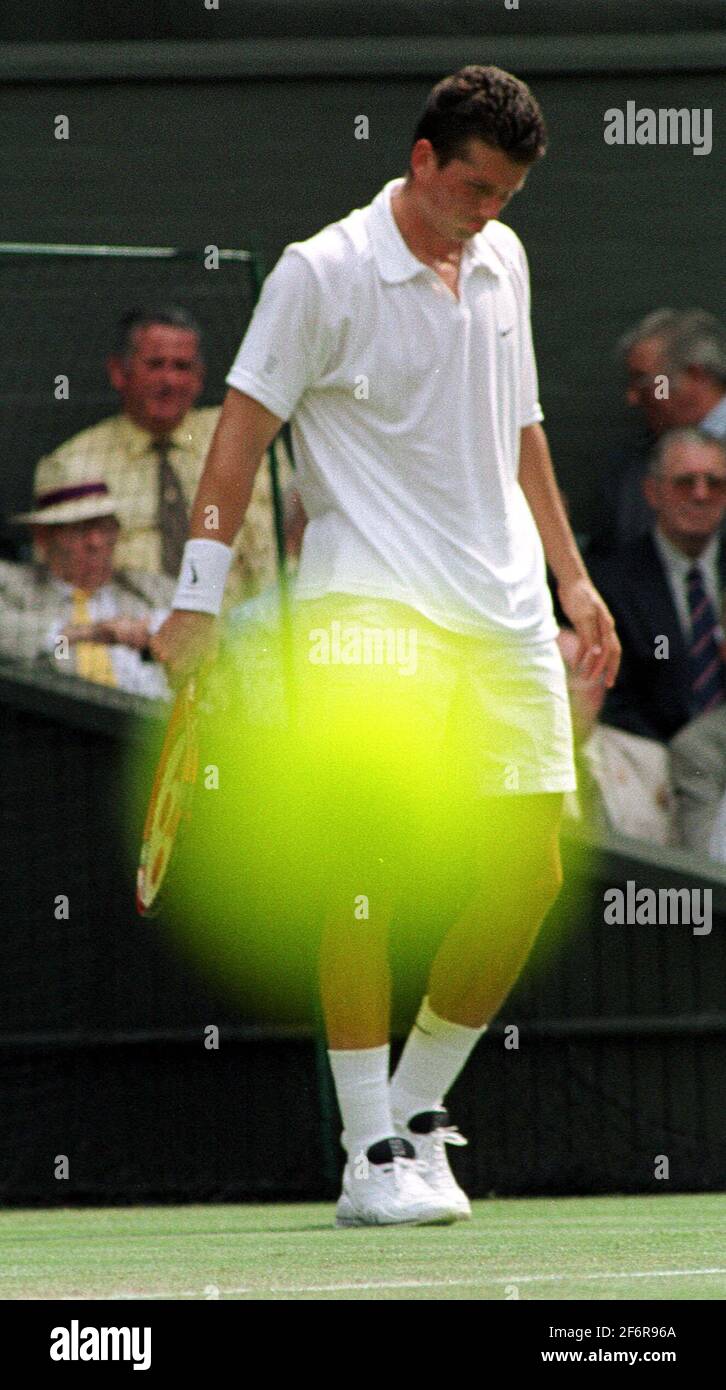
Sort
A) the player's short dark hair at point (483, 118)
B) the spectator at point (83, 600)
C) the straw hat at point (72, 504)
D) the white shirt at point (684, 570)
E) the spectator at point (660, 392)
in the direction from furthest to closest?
the spectator at point (660, 392)
the white shirt at point (684, 570)
the straw hat at point (72, 504)
the spectator at point (83, 600)
the player's short dark hair at point (483, 118)

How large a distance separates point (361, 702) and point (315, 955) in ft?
4.45

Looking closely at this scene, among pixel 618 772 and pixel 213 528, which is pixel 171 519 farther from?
pixel 213 528

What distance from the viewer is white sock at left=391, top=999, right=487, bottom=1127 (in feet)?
18.0

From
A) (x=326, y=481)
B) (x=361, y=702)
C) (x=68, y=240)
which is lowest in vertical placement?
(x=361, y=702)

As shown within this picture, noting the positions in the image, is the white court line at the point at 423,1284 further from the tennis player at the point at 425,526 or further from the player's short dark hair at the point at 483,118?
the player's short dark hair at the point at 483,118

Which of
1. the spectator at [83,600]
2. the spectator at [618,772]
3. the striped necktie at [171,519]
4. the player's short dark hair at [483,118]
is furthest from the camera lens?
the spectator at [618,772]

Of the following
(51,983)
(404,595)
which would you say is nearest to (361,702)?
(404,595)

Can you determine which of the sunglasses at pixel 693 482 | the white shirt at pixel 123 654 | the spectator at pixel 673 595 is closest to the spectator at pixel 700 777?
the spectator at pixel 673 595

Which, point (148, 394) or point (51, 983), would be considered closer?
point (51, 983)

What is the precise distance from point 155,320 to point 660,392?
1866 millimetres

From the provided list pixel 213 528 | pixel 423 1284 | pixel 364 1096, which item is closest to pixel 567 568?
pixel 213 528

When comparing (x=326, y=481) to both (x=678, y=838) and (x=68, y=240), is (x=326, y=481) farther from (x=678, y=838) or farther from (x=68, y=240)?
(x=68, y=240)

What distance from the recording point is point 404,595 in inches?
208

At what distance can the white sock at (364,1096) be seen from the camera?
533 cm
